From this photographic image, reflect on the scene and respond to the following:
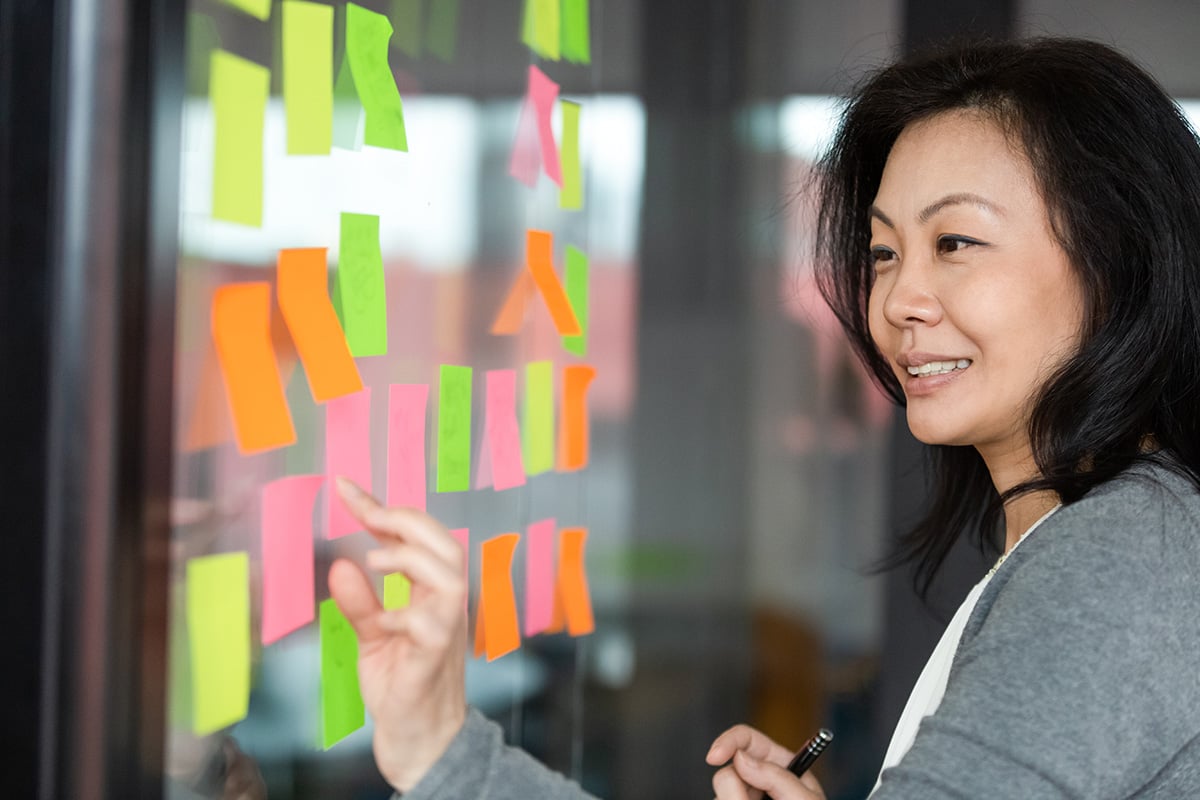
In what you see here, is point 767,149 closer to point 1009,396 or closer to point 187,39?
point 1009,396

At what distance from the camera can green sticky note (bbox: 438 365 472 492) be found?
1221 mm

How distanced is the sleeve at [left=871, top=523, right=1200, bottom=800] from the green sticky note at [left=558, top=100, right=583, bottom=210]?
0.92 m

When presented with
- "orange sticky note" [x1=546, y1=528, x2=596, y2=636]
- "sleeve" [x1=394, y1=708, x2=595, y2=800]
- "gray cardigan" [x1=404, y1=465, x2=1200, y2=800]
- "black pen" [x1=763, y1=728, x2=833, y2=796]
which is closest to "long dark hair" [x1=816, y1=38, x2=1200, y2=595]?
"gray cardigan" [x1=404, y1=465, x2=1200, y2=800]

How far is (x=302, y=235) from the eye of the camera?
3.10 ft

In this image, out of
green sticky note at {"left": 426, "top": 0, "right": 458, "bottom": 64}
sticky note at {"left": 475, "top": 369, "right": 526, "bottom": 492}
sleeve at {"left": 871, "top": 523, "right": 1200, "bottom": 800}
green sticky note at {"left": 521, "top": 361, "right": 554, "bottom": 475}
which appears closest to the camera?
sleeve at {"left": 871, "top": 523, "right": 1200, "bottom": 800}

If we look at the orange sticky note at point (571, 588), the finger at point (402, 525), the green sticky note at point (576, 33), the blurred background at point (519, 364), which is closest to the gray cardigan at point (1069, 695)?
the finger at point (402, 525)

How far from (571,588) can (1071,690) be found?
0.97m

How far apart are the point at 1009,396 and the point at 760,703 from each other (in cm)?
146

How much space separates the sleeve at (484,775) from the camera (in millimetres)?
792

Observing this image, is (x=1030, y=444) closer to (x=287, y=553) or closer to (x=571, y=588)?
(x=287, y=553)

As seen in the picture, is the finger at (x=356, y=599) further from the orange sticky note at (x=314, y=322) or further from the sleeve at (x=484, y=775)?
the orange sticky note at (x=314, y=322)

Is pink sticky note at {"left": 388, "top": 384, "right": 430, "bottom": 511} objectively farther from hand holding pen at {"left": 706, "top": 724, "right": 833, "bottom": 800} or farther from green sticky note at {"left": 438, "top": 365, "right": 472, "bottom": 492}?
hand holding pen at {"left": 706, "top": 724, "right": 833, "bottom": 800}

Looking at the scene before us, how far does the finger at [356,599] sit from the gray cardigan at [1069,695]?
0.30 ft

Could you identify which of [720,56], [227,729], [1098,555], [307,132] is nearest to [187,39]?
[307,132]
